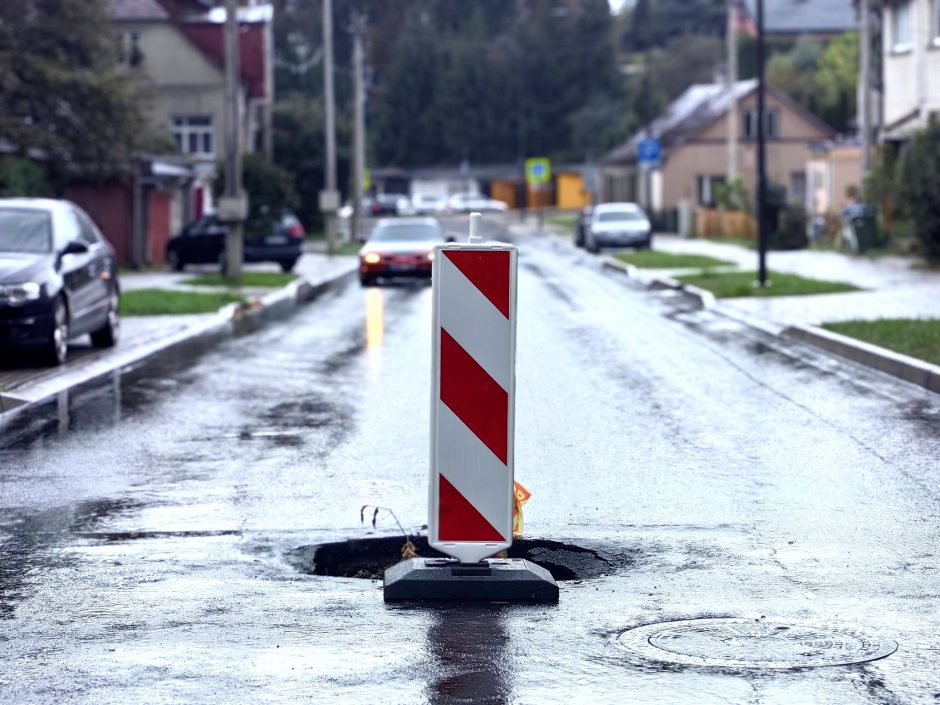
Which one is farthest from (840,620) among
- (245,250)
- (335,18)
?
(335,18)

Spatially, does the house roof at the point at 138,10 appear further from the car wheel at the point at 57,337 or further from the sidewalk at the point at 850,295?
the car wheel at the point at 57,337

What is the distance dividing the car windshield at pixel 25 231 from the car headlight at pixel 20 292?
3.37ft

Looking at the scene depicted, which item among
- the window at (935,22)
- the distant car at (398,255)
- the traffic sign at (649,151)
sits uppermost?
the window at (935,22)

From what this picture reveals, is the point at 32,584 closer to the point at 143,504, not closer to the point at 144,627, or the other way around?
the point at 144,627

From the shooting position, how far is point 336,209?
178 feet

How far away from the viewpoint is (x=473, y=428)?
725 centimetres

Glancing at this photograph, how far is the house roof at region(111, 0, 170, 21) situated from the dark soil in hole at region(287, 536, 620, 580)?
5808cm

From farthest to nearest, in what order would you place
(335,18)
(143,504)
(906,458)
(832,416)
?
(335,18)
(832,416)
(906,458)
(143,504)

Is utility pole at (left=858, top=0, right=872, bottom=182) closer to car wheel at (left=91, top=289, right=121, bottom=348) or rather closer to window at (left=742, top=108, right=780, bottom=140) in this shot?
car wheel at (left=91, top=289, right=121, bottom=348)

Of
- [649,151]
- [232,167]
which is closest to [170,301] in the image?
[232,167]

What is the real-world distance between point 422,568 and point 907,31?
39396 millimetres

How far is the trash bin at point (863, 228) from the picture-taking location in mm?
41188

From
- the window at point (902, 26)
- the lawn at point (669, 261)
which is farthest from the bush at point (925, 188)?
the window at point (902, 26)

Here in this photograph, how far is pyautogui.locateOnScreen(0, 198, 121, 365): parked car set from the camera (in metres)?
17.2
